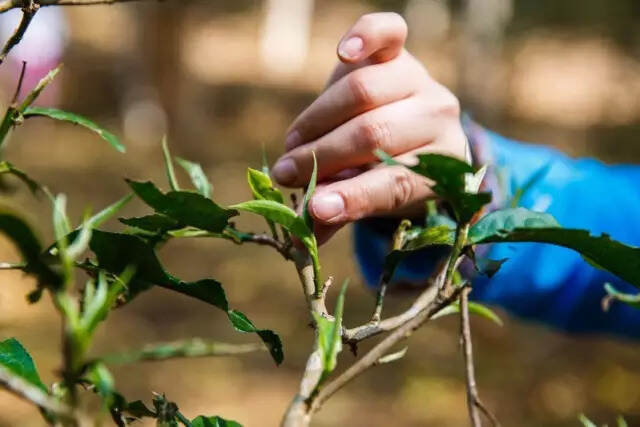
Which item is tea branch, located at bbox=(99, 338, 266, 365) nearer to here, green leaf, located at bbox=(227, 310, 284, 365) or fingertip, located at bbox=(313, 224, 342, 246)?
green leaf, located at bbox=(227, 310, 284, 365)

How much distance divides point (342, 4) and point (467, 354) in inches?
345

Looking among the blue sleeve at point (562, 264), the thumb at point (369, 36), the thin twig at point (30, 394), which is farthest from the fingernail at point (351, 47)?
the blue sleeve at point (562, 264)

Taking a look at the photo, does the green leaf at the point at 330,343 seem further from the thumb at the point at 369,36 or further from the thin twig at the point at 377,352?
Result: the thumb at the point at 369,36

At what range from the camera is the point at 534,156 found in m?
1.32

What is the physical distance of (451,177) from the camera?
287mm

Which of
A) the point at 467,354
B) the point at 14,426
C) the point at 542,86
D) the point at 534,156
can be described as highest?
the point at 467,354

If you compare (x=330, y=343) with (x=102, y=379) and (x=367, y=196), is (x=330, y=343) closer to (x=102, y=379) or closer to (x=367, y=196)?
(x=102, y=379)

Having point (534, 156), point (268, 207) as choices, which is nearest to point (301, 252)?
Answer: point (268, 207)

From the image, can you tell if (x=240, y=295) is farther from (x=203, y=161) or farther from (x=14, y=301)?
(x=203, y=161)

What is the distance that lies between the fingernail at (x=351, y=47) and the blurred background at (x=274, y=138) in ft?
1.38

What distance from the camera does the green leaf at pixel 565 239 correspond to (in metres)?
0.30

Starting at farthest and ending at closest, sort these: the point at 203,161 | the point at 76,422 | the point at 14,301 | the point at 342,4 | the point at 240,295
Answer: the point at 342,4 → the point at 203,161 → the point at 240,295 → the point at 14,301 → the point at 76,422

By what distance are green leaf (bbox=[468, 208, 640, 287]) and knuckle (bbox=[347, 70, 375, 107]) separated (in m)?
0.33

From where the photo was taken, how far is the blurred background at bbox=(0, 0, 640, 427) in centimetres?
238
